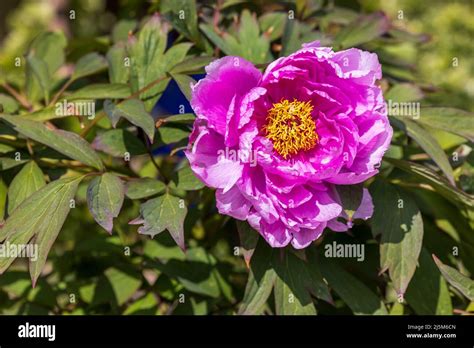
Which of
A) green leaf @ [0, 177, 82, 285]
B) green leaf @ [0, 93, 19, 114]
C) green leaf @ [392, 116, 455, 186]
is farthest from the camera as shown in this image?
green leaf @ [0, 93, 19, 114]

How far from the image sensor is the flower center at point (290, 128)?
84 centimetres

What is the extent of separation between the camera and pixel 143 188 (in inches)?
34.9

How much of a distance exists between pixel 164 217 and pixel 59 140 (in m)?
0.19

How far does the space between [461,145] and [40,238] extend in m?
0.69

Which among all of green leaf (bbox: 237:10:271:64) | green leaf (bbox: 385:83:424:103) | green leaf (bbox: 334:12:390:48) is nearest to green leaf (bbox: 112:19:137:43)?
green leaf (bbox: 237:10:271:64)

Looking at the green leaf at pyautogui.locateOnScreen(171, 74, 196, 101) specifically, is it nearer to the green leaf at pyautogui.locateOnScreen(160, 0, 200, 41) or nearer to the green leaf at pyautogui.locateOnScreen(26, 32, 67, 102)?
the green leaf at pyautogui.locateOnScreen(160, 0, 200, 41)

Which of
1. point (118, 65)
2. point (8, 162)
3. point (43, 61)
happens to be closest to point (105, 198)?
point (8, 162)

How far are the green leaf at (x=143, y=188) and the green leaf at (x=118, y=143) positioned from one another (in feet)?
0.16

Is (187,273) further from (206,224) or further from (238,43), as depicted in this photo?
(238,43)

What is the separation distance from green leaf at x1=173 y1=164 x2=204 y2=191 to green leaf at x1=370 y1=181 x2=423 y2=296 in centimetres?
24

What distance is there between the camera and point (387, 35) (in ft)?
4.16

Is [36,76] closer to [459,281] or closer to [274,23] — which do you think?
[274,23]

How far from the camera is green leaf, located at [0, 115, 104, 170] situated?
878 millimetres
